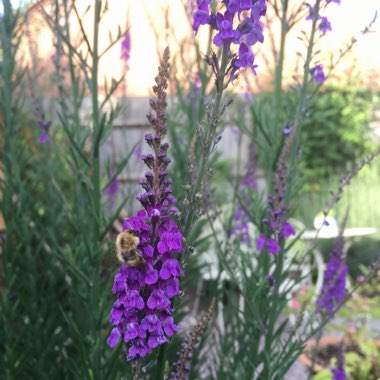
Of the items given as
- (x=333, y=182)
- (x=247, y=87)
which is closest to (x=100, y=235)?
(x=247, y=87)

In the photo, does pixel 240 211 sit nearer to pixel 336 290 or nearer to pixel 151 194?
pixel 336 290

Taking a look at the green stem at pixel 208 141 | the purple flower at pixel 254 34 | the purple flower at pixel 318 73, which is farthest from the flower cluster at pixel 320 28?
the green stem at pixel 208 141

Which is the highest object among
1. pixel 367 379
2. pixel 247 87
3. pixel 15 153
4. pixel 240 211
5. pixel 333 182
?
pixel 247 87

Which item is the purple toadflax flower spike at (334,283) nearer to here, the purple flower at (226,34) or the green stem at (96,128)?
the green stem at (96,128)

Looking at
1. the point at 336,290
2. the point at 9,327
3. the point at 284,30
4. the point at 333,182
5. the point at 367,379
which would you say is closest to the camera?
the point at 284,30

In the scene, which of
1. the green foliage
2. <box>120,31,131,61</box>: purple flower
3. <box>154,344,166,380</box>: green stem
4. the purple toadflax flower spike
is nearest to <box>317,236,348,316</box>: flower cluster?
the purple toadflax flower spike

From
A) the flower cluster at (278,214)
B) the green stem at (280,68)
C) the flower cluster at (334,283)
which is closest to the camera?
the flower cluster at (278,214)

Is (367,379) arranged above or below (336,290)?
below
